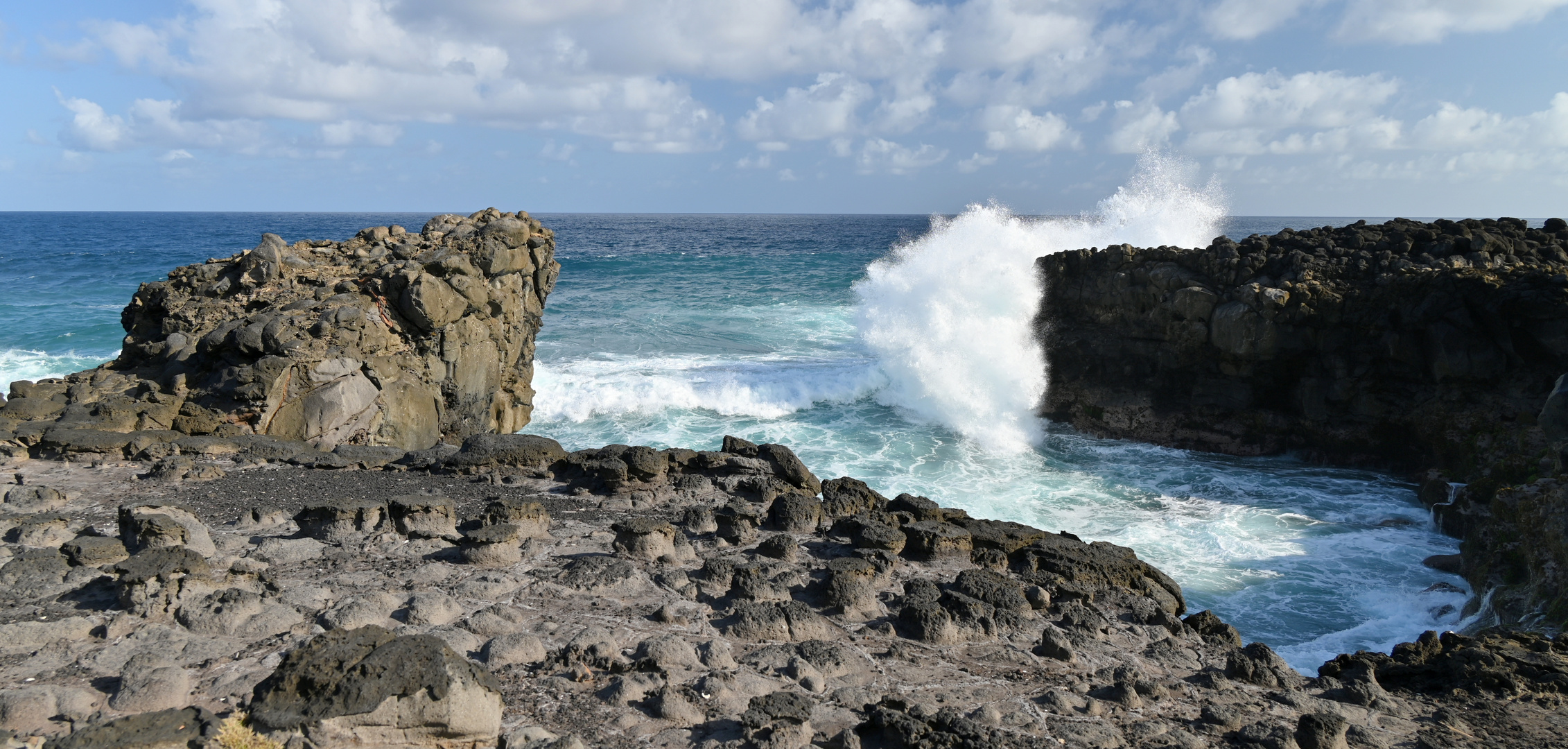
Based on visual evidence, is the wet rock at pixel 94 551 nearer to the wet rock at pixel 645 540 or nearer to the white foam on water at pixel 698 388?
the wet rock at pixel 645 540

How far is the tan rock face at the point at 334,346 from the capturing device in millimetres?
9898

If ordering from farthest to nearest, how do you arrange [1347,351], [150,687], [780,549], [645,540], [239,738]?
[1347,351] < [780,549] < [645,540] < [150,687] < [239,738]

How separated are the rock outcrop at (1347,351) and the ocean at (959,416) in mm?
567

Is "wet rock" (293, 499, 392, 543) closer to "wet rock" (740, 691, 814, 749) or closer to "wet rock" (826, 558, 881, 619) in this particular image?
"wet rock" (826, 558, 881, 619)

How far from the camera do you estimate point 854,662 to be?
210 inches

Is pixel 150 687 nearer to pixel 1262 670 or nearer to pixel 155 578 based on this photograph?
pixel 155 578

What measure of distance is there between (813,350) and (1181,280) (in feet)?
38.0

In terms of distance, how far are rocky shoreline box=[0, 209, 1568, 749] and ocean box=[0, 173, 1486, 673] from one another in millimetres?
2191

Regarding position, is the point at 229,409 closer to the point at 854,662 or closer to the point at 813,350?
the point at 854,662

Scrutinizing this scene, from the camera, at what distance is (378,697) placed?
4086 millimetres

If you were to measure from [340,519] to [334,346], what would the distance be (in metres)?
4.68

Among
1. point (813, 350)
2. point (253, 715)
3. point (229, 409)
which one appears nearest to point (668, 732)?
point (253, 715)

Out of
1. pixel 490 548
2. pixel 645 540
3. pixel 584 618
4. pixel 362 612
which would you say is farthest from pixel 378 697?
pixel 645 540

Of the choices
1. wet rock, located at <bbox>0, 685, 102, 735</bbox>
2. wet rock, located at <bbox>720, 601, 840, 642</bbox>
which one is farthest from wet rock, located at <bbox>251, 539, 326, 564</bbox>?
wet rock, located at <bbox>720, 601, 840, 642</bbox>
